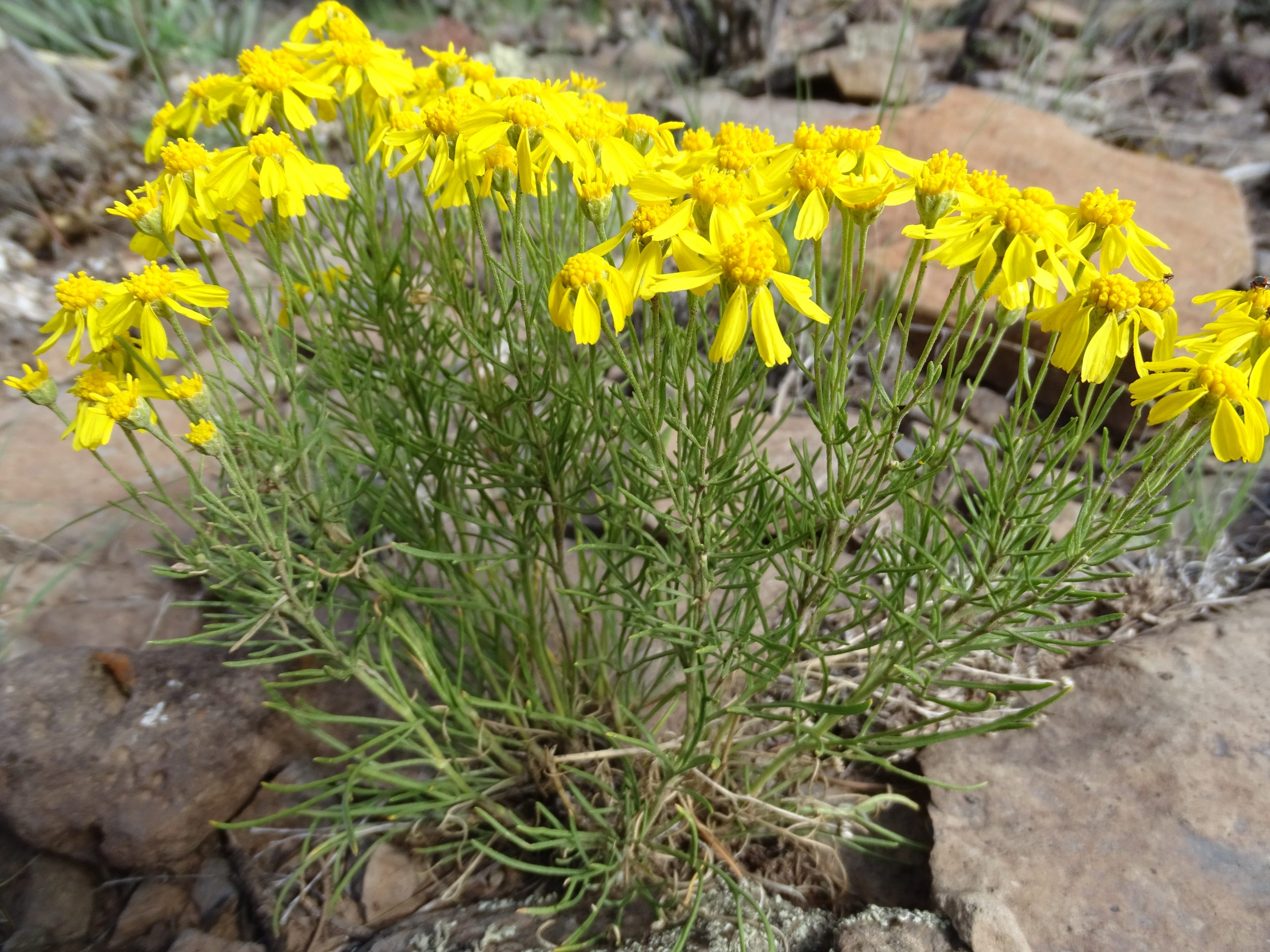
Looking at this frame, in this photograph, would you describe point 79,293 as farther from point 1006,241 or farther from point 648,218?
point 1006,241

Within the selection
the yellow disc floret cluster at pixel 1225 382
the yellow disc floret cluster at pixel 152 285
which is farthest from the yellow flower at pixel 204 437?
the yellow disc floret cluster at pixel 1225 382

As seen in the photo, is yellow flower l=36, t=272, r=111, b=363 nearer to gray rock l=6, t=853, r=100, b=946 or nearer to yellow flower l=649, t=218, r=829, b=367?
yellow flower l=649, t=218, r=829, b=367

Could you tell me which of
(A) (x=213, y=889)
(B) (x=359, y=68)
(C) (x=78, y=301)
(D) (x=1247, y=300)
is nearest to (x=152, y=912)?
(A) (x=213, y=889)

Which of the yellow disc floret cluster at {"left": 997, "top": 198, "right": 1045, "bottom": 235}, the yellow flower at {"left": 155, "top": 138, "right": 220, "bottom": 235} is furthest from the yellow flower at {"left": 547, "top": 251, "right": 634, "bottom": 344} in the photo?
the yellow flower at {"left": 155, "top": 138, "right": 220, "bottom": 235}

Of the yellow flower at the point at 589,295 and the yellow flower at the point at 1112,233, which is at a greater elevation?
the yellow flower at the point at 1112,233

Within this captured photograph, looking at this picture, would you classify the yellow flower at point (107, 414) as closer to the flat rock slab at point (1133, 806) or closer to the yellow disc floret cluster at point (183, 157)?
the yellow disc floret cluster at point (183, 157)
